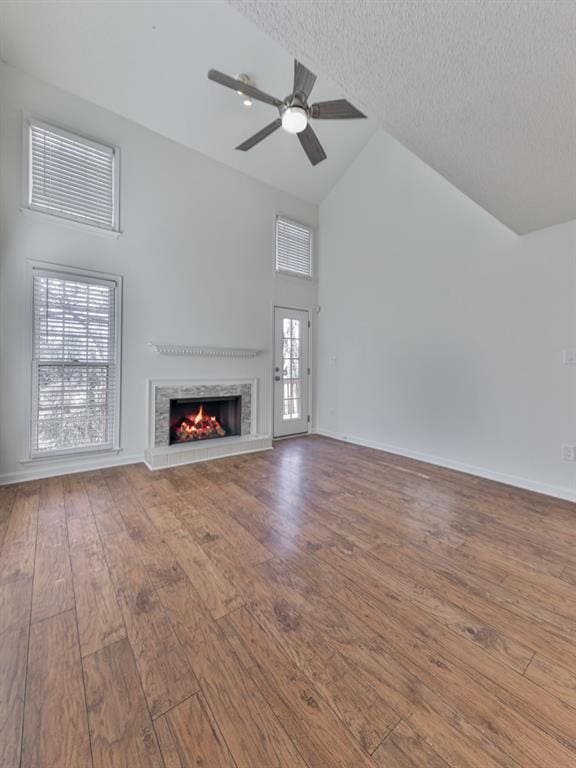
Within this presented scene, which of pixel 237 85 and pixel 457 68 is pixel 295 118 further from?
pixel 457 68

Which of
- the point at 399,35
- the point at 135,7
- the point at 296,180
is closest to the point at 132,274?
the point at 135,7

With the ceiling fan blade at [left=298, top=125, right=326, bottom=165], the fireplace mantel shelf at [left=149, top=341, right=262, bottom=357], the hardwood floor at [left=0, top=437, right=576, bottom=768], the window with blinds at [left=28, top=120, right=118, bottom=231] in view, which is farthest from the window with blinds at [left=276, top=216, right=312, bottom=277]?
the hardwood floor at [left=0, top=437, right=576, bottom=768]

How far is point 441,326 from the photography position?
371cm

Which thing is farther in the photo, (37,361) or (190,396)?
(190,396)

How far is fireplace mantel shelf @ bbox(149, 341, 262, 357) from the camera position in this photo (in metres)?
3.79

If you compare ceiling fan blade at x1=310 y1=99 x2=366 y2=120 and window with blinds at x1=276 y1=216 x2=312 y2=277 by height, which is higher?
ceiling fan blade at x1=310 y1=99 x2=366 y2=120

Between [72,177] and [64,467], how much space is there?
3037 mm

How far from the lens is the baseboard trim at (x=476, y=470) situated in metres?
2.87

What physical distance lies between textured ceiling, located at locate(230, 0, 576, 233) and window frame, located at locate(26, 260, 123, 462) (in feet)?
9.74

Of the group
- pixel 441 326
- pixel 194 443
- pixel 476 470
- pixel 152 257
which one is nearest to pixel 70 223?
pixel 152 257

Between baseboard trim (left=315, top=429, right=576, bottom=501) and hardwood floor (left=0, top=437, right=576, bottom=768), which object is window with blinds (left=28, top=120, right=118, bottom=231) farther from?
baseboard trim (left=315, top=429, right=576, bottom=501)

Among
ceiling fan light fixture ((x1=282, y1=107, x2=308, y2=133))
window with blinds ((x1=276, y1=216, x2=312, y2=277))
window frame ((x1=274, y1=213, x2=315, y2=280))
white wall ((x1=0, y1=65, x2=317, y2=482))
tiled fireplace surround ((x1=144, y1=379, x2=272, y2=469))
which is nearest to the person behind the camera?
ceiling fan light fixture ((x1=282, y1=107, x2=308, y2=133))

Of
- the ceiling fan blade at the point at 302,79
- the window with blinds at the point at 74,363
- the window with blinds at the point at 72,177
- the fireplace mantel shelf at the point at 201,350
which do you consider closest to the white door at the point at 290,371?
the fireplace mantel shelf at the point at 201,350

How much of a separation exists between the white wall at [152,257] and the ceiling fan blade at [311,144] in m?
1.44
